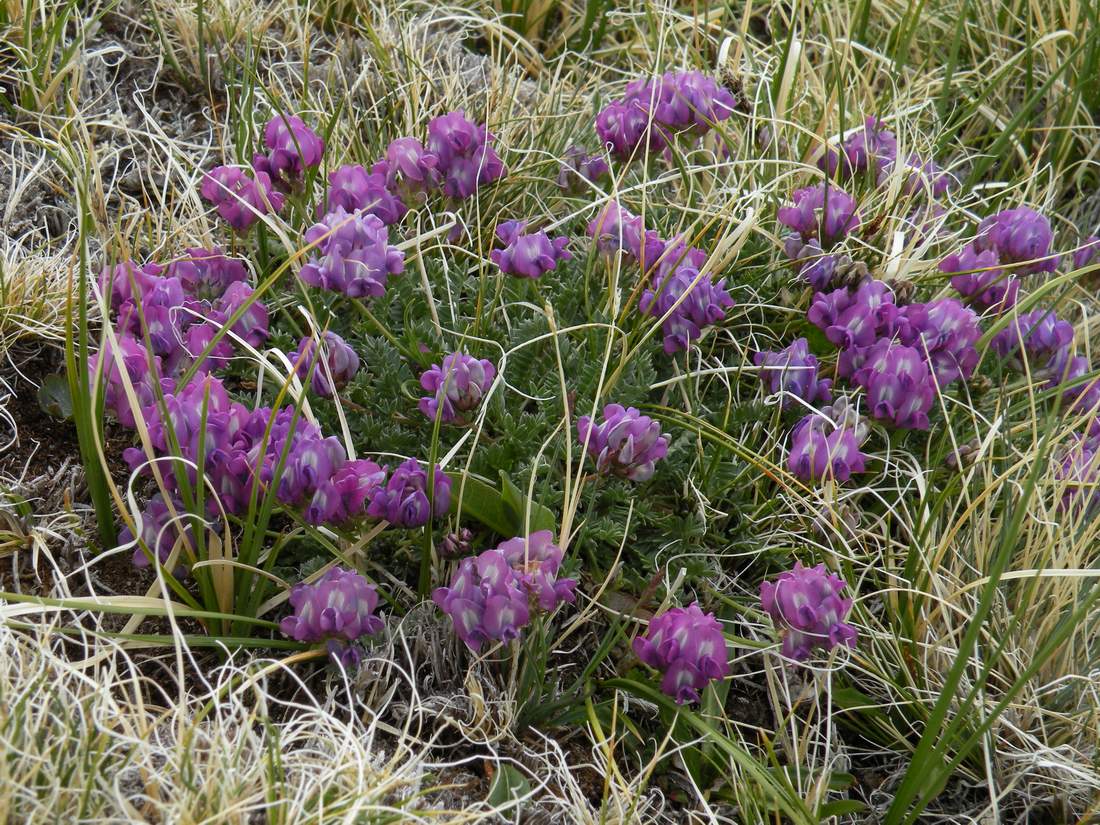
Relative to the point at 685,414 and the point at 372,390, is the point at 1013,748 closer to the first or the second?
the point at 685,414

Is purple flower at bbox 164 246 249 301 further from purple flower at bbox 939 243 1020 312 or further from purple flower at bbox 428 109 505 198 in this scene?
purple flower at bbox 939 243 1020 312

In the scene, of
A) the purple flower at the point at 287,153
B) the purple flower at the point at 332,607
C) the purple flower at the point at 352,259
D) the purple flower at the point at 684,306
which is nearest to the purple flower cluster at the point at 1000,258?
the purple flower at the point at 684,306

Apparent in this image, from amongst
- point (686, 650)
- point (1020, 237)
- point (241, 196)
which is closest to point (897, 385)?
point (1020, 237)

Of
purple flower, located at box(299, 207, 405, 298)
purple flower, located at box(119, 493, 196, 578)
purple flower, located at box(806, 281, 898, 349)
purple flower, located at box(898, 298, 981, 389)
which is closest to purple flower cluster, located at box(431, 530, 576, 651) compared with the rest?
purple flower, located at box(119, 493, 196, 578)

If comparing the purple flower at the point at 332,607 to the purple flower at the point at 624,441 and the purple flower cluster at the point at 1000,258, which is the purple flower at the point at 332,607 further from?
the purple flower cluster at the point at 1000,258

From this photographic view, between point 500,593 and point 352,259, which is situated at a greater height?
point 352,259

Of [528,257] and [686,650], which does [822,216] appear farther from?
[686,650]
